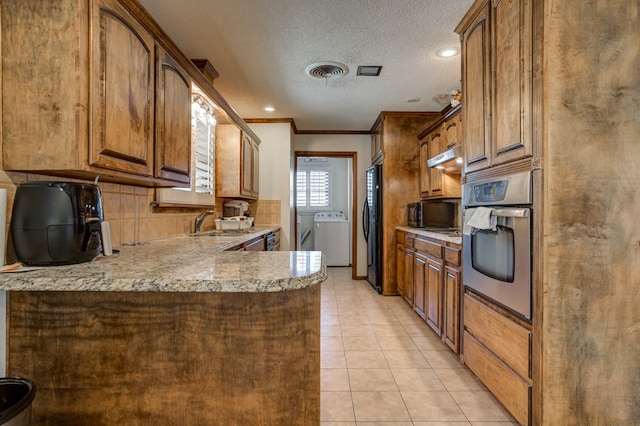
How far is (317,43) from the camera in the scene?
2.37 m

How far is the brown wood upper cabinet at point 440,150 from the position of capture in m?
2.96

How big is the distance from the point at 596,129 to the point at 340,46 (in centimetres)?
172

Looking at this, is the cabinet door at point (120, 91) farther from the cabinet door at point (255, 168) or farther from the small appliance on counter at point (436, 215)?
the small appliance on counter at point (436, 215)

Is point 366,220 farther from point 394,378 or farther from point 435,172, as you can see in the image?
point 394,378

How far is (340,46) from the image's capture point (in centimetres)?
241

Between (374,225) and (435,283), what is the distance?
176cm

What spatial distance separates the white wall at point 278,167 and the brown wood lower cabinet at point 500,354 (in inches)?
108

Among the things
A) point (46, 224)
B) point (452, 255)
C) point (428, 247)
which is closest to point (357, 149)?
point (428, 247)

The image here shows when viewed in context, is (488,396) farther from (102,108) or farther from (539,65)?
(102,108)

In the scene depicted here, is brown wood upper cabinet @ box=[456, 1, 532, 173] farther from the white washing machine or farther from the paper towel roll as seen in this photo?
the white washing machine

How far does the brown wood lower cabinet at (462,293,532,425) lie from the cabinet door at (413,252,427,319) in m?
0.88

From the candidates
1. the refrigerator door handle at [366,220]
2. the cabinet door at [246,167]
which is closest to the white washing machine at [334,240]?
the refrigerator door handle at [366,220]

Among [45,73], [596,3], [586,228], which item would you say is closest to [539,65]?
[596,3]

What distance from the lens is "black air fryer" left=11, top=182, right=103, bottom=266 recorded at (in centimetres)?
109
